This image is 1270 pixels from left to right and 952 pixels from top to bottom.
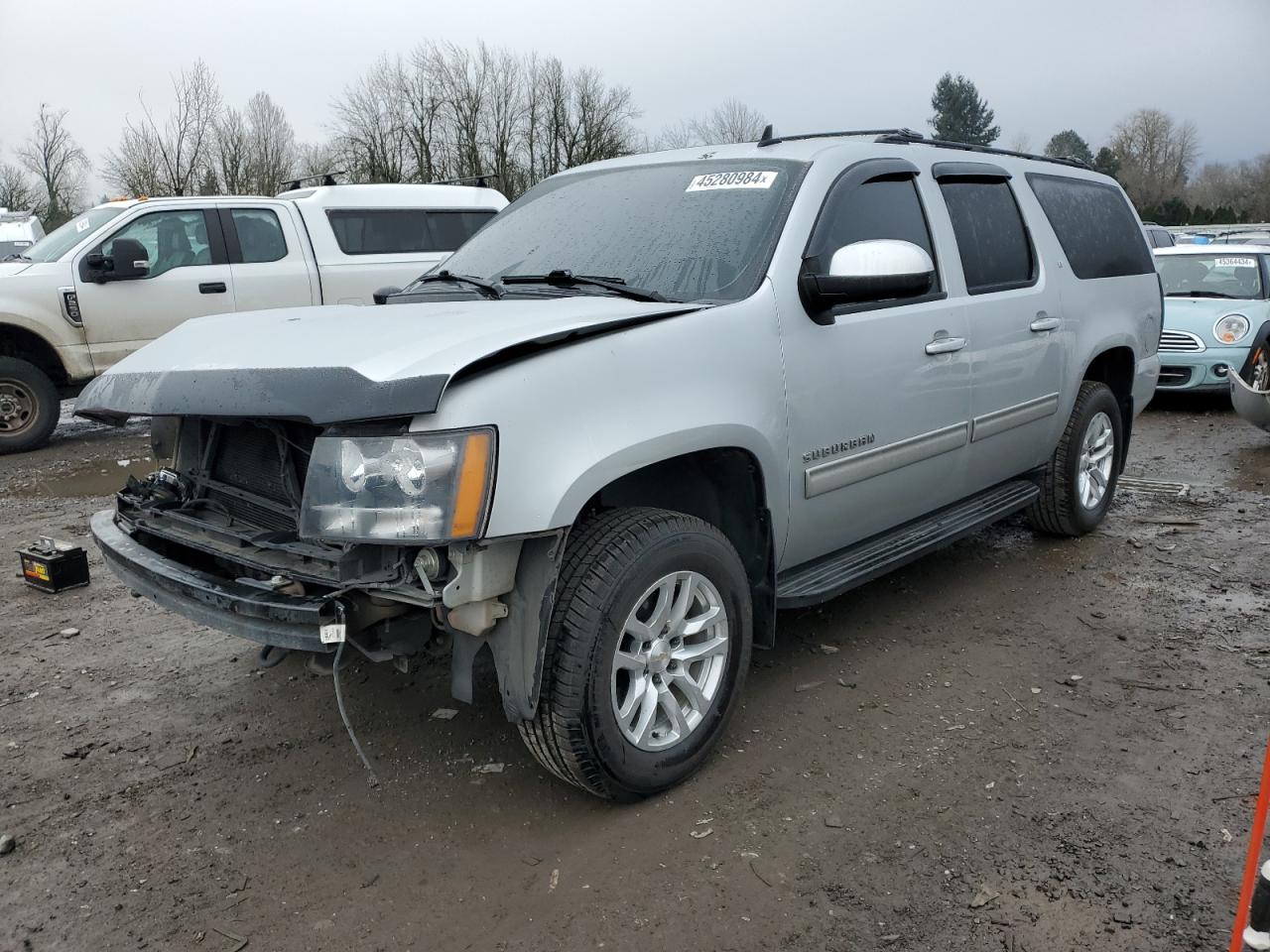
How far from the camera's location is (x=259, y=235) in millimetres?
9469

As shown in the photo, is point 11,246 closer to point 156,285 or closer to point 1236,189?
point 156,285

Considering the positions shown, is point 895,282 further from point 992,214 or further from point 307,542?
point 307,542

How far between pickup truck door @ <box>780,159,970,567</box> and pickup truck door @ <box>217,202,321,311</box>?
267 inches

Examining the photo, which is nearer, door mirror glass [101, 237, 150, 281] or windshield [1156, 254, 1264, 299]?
door mirror glass [101, 237, 150, 281]

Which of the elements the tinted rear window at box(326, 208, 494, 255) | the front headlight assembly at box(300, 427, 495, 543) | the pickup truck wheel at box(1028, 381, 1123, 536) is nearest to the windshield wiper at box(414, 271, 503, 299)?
the front headlight assembly at box(300, 427, 495, 543)

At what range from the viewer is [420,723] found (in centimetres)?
357

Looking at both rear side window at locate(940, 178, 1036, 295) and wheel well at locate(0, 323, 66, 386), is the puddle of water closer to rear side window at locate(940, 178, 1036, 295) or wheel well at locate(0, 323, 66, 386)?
wheel well at locate(0, 323, 66, 386)

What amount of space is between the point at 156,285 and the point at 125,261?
36 centimetres

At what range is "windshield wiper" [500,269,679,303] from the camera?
131 inches

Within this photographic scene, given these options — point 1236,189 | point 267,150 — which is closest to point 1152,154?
point 1236,189

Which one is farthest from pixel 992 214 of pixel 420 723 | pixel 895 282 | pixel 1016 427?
pixel 420 723

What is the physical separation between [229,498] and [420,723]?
1.02 meters

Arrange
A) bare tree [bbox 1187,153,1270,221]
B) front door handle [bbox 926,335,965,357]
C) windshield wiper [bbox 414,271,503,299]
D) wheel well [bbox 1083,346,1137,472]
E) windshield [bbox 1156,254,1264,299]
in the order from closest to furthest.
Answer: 1. windshield wiper [bbox 414,271,503,299]
2. front door handle [bbox 926,335,965,357]
3. wheel well [bbox 1083,346,1137,472]
4. windshield [bbox 1156,254,1264,299]
5. bare tree [bbox 1187,153,1270,221]

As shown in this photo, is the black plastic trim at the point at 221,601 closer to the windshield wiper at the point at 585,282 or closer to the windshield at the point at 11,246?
the windshield wiper at the point at 585,282
